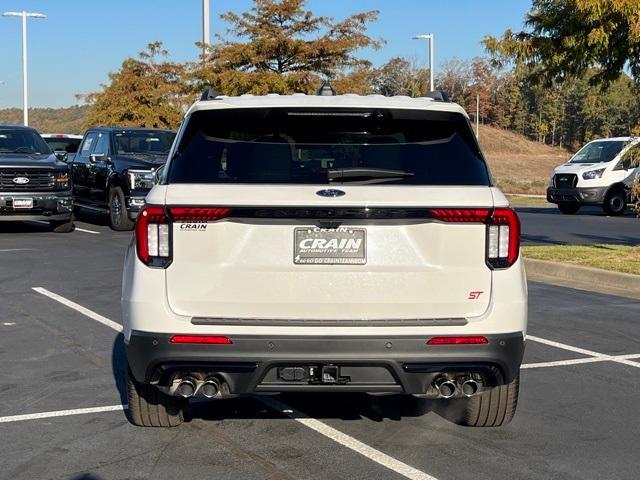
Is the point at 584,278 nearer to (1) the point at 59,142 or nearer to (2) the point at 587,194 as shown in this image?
(2) the point at 587,194

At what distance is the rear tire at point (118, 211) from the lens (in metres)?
17.9

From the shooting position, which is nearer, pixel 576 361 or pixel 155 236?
pixel 155 236

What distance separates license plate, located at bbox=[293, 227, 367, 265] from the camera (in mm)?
4578

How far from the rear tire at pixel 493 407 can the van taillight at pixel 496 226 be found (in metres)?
0.91

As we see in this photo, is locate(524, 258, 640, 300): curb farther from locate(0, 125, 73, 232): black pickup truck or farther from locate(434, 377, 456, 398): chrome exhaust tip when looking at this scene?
locate(0, 125, 73, 232): black pickup truck

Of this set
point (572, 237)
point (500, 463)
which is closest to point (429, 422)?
point (500, 463)

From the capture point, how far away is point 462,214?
15.1 ft

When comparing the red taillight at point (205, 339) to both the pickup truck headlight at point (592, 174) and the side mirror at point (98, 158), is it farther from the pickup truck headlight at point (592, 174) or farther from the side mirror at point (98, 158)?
the pickup truck headlight at point (592, 174)

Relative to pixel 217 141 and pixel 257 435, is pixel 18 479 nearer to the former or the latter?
pixel 257 435

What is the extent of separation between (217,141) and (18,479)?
6.30 feet

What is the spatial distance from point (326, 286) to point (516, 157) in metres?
72.2

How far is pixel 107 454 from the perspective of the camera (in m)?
5.10

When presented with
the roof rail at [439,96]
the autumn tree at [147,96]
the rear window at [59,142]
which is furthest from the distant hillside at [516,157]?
the roof rail at [439,96]

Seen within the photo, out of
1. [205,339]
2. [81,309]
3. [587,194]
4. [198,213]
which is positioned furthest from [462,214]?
[587,194]
